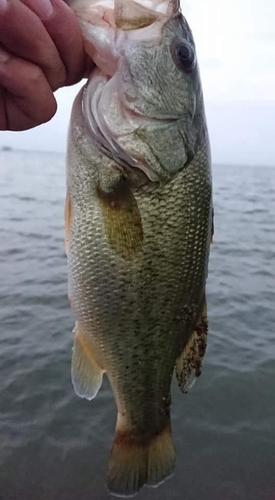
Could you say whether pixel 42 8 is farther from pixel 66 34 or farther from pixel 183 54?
pixel 183 54

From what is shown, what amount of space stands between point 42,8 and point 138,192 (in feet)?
2.00

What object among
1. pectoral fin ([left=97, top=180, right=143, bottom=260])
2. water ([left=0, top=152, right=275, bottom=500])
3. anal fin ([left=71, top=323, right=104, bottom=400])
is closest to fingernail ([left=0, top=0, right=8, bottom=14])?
pectoral fin ([left=97, top=180, right=143, bottom=260])

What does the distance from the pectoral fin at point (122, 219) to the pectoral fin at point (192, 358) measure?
380 millimetres

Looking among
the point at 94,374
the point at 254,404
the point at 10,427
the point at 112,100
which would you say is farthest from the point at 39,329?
the point at 112,100

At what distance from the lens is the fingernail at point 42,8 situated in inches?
52.9

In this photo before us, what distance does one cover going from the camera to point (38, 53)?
142 centimetres

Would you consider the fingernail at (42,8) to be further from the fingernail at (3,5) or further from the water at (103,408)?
the water at (103,408)

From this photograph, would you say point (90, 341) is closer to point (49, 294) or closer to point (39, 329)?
point (39, 329)

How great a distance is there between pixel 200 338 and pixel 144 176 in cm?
62

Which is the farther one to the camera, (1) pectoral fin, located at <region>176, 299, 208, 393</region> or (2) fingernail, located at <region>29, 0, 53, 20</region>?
(1) pectoral fin, located at <region>176, 299, 208, 393</region>

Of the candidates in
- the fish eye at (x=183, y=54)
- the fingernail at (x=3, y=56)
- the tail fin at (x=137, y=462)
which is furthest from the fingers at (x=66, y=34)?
the tail fin at (x=137, y=462)

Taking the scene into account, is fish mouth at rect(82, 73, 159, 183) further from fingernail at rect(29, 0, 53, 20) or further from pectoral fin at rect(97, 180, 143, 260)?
fingernail at rect(29, 0, 53, 20)

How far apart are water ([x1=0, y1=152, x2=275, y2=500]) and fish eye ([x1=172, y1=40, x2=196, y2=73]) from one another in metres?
3.68

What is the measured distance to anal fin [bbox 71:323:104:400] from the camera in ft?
6.27
